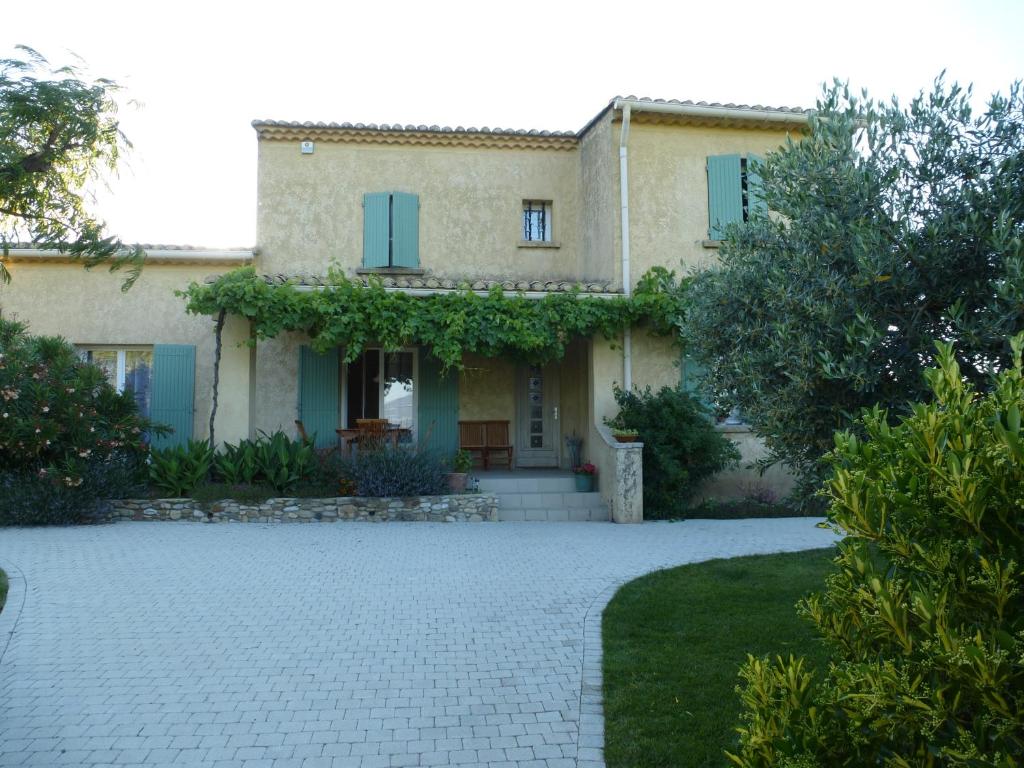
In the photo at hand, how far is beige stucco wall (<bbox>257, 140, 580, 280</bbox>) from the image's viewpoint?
13.8 metres

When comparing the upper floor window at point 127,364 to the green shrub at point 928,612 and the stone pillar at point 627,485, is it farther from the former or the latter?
the green shrub at point 928,612

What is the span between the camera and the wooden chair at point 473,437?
1381 cm

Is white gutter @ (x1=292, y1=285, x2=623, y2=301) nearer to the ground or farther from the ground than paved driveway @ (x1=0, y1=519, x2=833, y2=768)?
farther from the ground

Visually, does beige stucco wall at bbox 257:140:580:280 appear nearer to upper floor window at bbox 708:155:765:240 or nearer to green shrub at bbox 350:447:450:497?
upper floor window at bbox 708:155:765:240

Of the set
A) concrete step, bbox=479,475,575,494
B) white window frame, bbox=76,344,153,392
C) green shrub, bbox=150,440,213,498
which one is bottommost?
concrete step, bbox=479,475,575,494

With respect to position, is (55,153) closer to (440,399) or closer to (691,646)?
(691,646)

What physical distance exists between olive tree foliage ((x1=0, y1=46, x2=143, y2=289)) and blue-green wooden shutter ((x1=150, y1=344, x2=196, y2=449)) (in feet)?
22.5

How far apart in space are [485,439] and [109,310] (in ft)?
22.3

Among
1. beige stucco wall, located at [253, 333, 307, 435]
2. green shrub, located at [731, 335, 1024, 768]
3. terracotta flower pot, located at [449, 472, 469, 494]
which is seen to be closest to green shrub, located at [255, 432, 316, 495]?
beige stucco wall, located at [253, 333, 307, 435]

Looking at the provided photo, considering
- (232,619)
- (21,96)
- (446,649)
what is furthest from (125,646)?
(21,96)

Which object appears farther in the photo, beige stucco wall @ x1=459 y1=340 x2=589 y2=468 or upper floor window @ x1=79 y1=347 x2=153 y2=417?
beige stucco wall @ x1=459 y1=340 x2=589 y2=468

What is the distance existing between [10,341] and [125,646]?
7248 millimetres

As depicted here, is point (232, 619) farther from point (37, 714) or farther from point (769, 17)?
point (769, 17)

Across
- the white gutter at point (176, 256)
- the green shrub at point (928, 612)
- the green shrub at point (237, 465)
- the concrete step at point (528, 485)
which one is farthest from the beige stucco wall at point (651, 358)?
the green shrub at point (928, 612)
